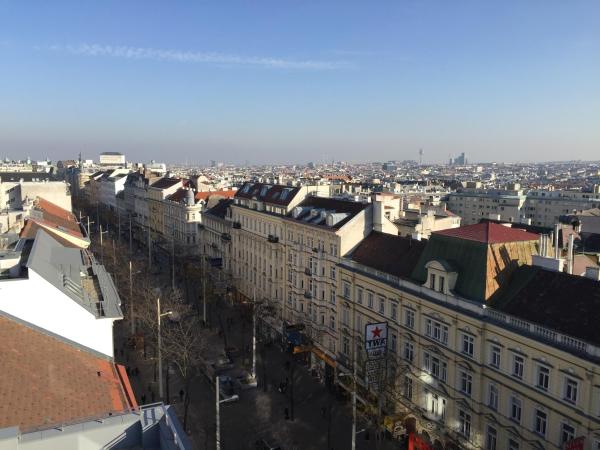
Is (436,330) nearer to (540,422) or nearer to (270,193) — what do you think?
(540,422)

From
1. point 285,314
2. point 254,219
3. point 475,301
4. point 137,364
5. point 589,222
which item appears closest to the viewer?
point 475,301

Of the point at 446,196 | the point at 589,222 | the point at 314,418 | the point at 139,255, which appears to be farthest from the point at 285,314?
the point at 446,196

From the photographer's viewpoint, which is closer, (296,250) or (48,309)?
(48,309)

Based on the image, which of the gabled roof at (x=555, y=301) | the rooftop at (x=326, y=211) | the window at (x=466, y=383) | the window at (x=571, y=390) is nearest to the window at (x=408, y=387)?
the window at (x=466, y=383)

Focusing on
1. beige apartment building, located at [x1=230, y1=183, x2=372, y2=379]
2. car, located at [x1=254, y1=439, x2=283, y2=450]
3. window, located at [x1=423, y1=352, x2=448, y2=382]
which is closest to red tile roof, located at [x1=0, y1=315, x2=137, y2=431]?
car, located at [x1=254, y1=439, x2=283, y2=450]

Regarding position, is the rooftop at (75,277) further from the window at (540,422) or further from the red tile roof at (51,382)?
the window at (540,422)

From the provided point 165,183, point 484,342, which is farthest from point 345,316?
point 165,183

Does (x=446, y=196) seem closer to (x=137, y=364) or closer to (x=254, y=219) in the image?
(x=254, y=219)
